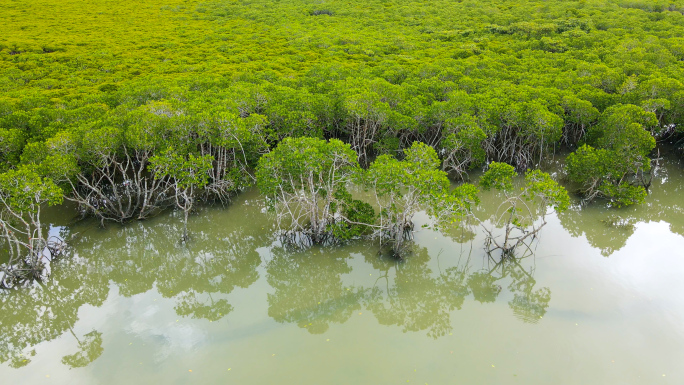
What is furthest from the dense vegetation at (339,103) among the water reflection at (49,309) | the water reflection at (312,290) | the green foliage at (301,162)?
the water reflection at (49,309)

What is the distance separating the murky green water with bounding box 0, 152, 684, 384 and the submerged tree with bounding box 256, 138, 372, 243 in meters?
1.00

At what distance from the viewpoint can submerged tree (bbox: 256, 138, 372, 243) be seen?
43.9 feet

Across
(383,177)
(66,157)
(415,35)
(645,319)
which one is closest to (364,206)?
(383,177)

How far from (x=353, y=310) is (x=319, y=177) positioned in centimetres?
476

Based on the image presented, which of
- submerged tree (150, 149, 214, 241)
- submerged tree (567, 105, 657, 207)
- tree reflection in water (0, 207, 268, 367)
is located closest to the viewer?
tree reflection in water (0, 207, 268, 367)

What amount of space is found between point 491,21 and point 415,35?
8226 mm

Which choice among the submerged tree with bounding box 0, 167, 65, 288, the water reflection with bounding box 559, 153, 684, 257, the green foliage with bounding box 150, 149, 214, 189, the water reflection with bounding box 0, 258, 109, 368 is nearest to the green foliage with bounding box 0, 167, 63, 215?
the submerged tree with bounding box 0, 167, 65, 288

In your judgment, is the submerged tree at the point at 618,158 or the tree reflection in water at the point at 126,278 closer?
the tree reflection in water at the point at 126,278

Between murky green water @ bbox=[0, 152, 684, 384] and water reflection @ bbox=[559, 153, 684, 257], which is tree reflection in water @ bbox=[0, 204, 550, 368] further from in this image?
water reflection @ bbox=[559, 153, 684, 257]

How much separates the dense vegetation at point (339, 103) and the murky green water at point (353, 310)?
4.78 ft

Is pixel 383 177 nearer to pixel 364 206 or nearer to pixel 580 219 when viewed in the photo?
pixel 364 206

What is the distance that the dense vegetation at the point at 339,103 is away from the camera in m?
14.9

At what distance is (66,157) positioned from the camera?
14188mm

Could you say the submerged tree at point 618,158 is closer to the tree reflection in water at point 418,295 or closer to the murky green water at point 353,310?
the murky green water at point 353,310
